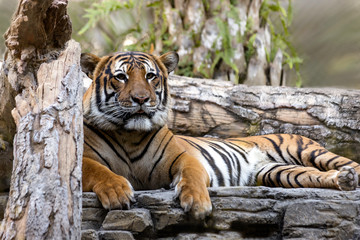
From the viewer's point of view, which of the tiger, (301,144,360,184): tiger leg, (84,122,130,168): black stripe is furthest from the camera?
(301,144,360,184): tiger leg

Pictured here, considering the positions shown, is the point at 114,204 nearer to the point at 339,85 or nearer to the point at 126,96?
the point at 126,96

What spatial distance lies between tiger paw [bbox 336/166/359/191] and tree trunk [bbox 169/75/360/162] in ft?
6.13

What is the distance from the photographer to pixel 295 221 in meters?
2.49

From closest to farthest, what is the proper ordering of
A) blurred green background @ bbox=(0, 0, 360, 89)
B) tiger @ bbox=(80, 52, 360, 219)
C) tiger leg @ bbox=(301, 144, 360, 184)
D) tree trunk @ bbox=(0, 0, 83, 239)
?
1. tree trunk @ bbox=(0, 0, 83, 239)
2. tiger @ bbox=(80, 52, 360, 219)
3. tiger leg @ bbox=(301, 144, 360, 184)
4. blurred green background @ bbox=(0, 0, 360, 89)

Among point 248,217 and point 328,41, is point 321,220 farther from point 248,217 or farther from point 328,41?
point 328,41

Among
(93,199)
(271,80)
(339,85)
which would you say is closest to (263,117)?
(271,80)

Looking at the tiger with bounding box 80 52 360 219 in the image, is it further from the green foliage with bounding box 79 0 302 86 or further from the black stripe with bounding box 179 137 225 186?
the green foliage with bounding box 79 0 302 86

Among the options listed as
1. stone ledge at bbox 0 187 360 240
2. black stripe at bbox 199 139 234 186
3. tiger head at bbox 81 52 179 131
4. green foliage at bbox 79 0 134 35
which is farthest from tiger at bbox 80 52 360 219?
green foliage at bbox 79 0 134 35

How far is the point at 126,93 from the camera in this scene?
3059mm

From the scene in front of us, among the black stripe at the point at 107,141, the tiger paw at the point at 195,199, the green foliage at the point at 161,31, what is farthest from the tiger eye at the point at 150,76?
the green foliage at the point at 161,31

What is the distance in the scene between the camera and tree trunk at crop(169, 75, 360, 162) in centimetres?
470

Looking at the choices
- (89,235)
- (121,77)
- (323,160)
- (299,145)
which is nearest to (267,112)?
(299,145)

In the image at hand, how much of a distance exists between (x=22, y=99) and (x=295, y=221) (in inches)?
69.0

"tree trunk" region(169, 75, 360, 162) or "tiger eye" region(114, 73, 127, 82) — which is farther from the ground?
"tiger eye" region(114, 73, 127, 82)
